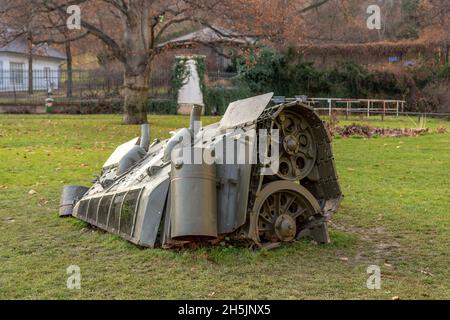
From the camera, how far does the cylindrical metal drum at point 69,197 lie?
32.0 ft

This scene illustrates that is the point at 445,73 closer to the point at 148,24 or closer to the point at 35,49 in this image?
the point at 148,24

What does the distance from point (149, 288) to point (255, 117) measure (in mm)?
2286

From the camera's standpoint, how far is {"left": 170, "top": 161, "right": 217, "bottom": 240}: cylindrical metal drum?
706 centimetres

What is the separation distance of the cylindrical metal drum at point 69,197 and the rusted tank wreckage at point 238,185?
116 cm

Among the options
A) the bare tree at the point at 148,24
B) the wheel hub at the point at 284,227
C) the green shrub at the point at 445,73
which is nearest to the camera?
the wheel hub at the point at 284,227

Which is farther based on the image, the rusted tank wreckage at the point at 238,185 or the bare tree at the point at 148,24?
the bare tree at the point at 148,24

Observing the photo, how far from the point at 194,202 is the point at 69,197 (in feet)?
11.8

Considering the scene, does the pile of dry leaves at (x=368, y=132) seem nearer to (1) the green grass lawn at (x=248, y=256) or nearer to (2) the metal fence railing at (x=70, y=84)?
(1) the green grass lawn at (x=248, y=256)

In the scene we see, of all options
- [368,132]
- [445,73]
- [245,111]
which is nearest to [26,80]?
[368,132]

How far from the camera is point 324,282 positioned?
6.47 m

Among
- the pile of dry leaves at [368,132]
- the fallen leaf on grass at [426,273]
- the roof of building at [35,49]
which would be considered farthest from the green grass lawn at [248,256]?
the roof of building at [35,49]

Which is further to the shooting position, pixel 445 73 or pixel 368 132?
pixel 445 73

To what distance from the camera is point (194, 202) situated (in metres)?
7.08

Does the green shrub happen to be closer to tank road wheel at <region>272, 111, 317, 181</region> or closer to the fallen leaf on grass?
tank road wheel at <region>272, 111, 317, 181</region>
